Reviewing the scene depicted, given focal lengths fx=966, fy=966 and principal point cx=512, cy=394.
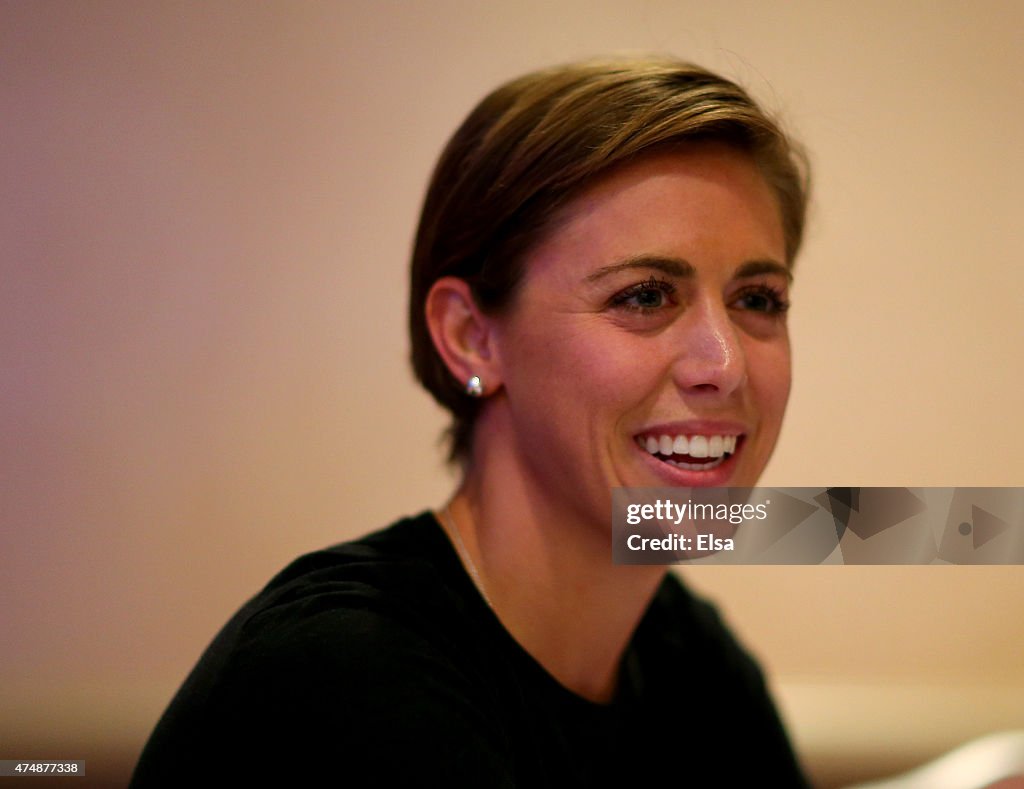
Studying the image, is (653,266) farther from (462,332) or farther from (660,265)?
(462,332)

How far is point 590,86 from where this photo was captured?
1.07m

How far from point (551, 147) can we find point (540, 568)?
49 centimetres

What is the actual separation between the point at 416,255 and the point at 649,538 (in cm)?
45

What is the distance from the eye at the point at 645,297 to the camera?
1068 mm

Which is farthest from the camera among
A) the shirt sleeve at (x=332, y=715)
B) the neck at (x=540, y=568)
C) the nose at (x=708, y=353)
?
the neck at (x=540, y=568)

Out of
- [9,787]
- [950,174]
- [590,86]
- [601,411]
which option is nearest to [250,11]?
[590,86]

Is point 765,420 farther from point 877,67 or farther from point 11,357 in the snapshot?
point 11,357

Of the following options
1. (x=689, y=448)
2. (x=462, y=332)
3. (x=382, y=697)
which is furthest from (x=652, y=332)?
(x=382, y=697)

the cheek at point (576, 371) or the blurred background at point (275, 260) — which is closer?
the cheek at point (576, 371)

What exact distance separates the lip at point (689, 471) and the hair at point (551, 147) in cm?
23

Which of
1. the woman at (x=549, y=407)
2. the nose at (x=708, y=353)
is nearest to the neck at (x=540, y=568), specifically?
the woman at (x=549, y=407)

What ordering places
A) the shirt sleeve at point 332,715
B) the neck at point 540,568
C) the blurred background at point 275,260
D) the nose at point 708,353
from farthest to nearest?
the blurred background at point 275,260
the neck at point 540,568
the nose at point 708,353
the shirt sleeve at point 332,715

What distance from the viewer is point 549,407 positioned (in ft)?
3.61

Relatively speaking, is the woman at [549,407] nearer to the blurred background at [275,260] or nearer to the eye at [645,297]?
the eye at [645,297]
